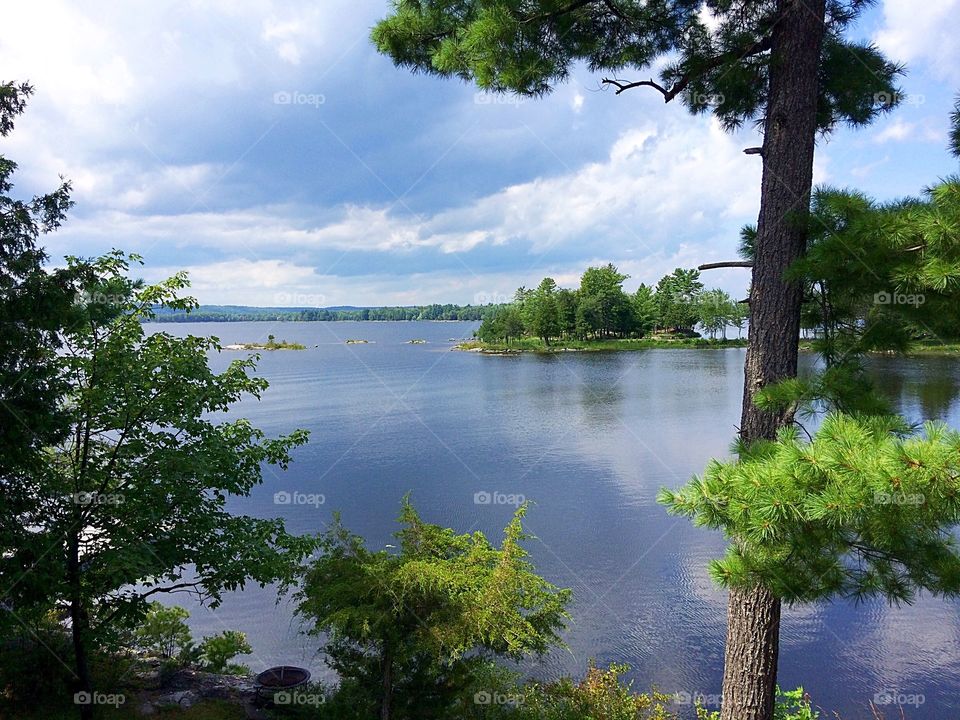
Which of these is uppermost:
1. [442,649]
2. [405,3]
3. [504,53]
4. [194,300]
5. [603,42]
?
[405,3]

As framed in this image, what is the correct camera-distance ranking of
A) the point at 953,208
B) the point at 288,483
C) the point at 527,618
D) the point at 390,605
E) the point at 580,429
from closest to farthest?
the point at 953,208
the point at 390,605
the point at 527,618
the point at 288,483
the point at 580,429

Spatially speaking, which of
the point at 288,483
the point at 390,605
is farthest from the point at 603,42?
the point at 288,483

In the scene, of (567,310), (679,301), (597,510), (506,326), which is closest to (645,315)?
(679,301)

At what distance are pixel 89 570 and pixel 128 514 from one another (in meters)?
0.62

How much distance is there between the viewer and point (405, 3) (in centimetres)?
591

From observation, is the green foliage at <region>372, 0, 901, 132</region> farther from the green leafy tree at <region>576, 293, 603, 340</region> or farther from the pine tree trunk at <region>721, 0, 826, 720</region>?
the green leafy tree at <region>576, 293, 603, 340</region>

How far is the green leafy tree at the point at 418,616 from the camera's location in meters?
5.50

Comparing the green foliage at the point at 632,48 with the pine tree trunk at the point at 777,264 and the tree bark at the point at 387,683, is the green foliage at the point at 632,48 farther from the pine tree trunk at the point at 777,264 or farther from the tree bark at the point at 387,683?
the tree bark at the point at 387,683

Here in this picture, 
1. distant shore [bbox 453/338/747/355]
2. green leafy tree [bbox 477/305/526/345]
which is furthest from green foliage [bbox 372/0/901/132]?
green leafy tree [bbox 477/305/526/345]

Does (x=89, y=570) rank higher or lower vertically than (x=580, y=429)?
higher

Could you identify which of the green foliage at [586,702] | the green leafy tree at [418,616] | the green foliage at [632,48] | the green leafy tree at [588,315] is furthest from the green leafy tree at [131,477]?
the green leafy tree at [588,315]

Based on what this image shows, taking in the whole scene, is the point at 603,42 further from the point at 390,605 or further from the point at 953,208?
the point at 390,605

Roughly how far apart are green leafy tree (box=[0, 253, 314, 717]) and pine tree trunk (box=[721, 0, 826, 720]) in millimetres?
4044

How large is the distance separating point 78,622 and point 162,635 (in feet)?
10.9
